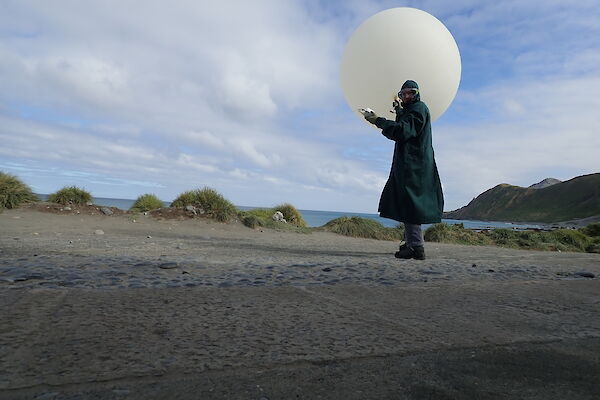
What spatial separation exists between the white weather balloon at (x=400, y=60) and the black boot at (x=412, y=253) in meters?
1.65

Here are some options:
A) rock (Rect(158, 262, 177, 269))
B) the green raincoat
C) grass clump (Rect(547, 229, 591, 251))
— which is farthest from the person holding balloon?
grass clump (Rect(547, 229, 591, 251))

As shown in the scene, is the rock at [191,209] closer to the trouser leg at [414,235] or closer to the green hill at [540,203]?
the trouser leg at [414,235]

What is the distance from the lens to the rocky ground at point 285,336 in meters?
1.11

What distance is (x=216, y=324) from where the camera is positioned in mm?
1611

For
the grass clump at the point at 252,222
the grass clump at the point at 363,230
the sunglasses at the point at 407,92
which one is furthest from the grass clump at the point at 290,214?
the sunglasses at the point at 407,92

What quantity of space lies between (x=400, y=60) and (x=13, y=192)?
31.2ft

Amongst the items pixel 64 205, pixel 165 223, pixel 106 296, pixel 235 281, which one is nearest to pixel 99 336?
pixel 106 296

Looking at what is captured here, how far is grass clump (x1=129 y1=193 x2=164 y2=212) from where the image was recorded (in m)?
12.0

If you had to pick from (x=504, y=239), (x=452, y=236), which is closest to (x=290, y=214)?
(x=452, y=236)

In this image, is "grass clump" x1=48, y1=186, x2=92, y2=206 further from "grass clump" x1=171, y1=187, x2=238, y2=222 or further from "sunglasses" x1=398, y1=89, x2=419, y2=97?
"sunglasses" x1=398, y1=89, x2=419, y2=97

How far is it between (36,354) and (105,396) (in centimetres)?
38

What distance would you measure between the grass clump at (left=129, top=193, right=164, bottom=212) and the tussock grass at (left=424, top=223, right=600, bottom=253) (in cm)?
775

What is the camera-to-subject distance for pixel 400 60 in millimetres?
4746

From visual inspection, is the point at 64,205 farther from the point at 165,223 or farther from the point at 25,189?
the point at 165,223
